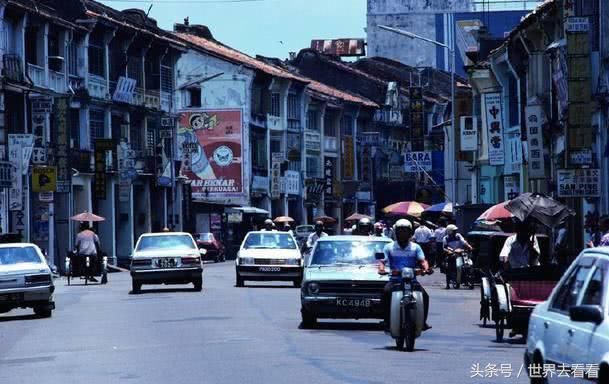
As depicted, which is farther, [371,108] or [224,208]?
[371,108]

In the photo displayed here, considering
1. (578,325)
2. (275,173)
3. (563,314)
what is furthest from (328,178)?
(578,325)

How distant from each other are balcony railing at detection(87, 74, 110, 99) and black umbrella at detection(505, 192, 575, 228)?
3686 cm

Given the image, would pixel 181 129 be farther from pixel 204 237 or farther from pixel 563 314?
pixel 563 314

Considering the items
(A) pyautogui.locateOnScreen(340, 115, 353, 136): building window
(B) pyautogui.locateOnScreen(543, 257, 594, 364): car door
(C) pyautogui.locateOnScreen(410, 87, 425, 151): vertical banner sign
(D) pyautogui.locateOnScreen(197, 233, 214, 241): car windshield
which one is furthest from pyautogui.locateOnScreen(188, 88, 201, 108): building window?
(B) pyautogui.locateOnScreen(543, 257, 594, 364): car door

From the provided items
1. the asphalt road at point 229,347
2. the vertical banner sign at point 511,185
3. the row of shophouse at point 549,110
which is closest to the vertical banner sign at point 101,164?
the row of shophouse at point 549,110

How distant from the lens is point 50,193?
2285 inches

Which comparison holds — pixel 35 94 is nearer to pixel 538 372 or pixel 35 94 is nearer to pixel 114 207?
pixel 114 207

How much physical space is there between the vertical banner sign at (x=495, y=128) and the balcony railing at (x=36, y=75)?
17.0 meters

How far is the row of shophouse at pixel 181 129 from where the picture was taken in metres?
59.8

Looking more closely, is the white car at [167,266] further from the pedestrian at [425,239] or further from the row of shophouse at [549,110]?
the pedestrian at [425,239]

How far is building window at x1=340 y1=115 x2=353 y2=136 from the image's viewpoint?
10992 centimetres

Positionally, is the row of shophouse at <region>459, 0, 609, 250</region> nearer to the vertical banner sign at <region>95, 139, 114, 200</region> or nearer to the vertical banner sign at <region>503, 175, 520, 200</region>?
the vertical banner sign at <region>503, 175, 520, 200</region>

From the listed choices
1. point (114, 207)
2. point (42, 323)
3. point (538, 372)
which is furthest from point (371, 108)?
point (538, 372)

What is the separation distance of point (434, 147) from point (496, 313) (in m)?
88.5
